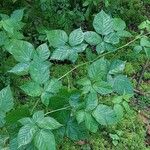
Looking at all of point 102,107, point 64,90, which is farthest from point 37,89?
point 102,107

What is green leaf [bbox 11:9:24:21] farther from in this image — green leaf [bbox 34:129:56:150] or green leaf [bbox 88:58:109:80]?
green leaf [bbox 34:129:56:150]

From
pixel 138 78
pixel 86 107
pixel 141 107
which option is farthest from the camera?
pixel 138 78

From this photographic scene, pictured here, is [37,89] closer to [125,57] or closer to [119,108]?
[119,108]

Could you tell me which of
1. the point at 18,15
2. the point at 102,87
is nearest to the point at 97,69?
the point at 102,87

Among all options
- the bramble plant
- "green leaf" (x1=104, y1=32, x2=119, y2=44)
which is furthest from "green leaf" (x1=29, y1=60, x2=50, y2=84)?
"green leaf" (x1=104, y1=32, x2=119, y2=44)

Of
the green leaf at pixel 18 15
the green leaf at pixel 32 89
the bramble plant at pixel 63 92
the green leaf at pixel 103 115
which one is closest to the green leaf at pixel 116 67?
the bramble plant at pixel 63 92
